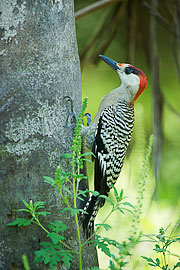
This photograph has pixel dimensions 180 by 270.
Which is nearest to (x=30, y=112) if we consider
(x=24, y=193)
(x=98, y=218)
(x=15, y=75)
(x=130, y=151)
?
(x=15, y=75)

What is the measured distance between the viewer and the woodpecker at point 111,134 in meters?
2.38

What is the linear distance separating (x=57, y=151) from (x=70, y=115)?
226mm

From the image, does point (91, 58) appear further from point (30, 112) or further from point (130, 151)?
point (30, 112)

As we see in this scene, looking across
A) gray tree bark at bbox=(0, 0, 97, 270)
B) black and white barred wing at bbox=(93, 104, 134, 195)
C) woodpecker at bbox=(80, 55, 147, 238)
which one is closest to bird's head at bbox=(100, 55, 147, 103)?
woodpecker at bbox=(80, 55, 147, 238)

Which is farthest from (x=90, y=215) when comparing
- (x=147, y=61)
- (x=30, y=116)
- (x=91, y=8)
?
(x=147, y=61)

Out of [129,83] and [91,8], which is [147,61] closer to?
[91,8]

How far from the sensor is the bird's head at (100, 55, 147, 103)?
274 cm

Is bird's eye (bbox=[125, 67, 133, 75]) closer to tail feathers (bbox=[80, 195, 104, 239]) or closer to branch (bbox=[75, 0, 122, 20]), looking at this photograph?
branch (bbox=[75, 0, 122, 20])

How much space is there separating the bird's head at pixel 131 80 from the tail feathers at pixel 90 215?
87 centimetres

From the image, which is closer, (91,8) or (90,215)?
(90,215)

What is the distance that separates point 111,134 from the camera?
2.56 meters

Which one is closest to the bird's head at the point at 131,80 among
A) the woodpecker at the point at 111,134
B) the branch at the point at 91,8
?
the woodpecker at the point at 111,134

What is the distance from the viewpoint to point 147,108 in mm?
3865

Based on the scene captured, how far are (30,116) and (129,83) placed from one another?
1.05 meters
